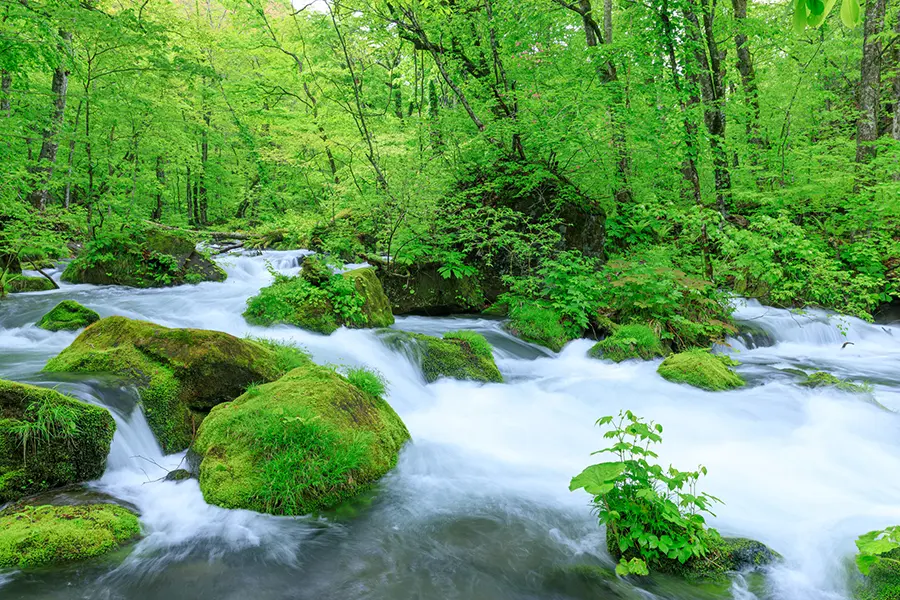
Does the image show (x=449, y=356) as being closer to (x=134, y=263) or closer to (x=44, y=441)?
(x=44, y=441)

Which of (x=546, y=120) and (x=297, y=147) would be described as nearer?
(x=546, y=120)

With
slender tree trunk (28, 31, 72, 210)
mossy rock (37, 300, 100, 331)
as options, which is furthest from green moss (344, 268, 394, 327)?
slender tree trunk (28, 31, 72, 210)

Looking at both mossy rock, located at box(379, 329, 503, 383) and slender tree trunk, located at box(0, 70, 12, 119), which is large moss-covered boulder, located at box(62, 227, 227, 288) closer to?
slender tree trunk, located at box(0, 70, 12, 119)

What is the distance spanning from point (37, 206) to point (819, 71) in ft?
68.4

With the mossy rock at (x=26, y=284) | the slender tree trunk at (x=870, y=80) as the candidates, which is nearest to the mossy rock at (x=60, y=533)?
the mossy rock at (x=26, y=284)

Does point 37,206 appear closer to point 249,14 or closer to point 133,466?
point 249,14

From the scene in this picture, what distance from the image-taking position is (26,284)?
9.72 m

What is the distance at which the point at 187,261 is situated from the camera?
11242 mm

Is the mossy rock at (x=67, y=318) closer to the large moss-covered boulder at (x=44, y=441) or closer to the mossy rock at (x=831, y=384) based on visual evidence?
the large moss-covered boulder at (x=44, y=441)

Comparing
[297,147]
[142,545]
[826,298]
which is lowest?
[142,545]

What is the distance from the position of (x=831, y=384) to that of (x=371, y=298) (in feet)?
22.9

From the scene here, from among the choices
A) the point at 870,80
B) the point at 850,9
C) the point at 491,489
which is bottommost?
the point at 491,489

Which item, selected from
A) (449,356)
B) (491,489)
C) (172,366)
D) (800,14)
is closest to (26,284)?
(172,366)

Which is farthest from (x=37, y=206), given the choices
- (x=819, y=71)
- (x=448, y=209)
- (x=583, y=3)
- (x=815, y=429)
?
(x=819, y=71)
